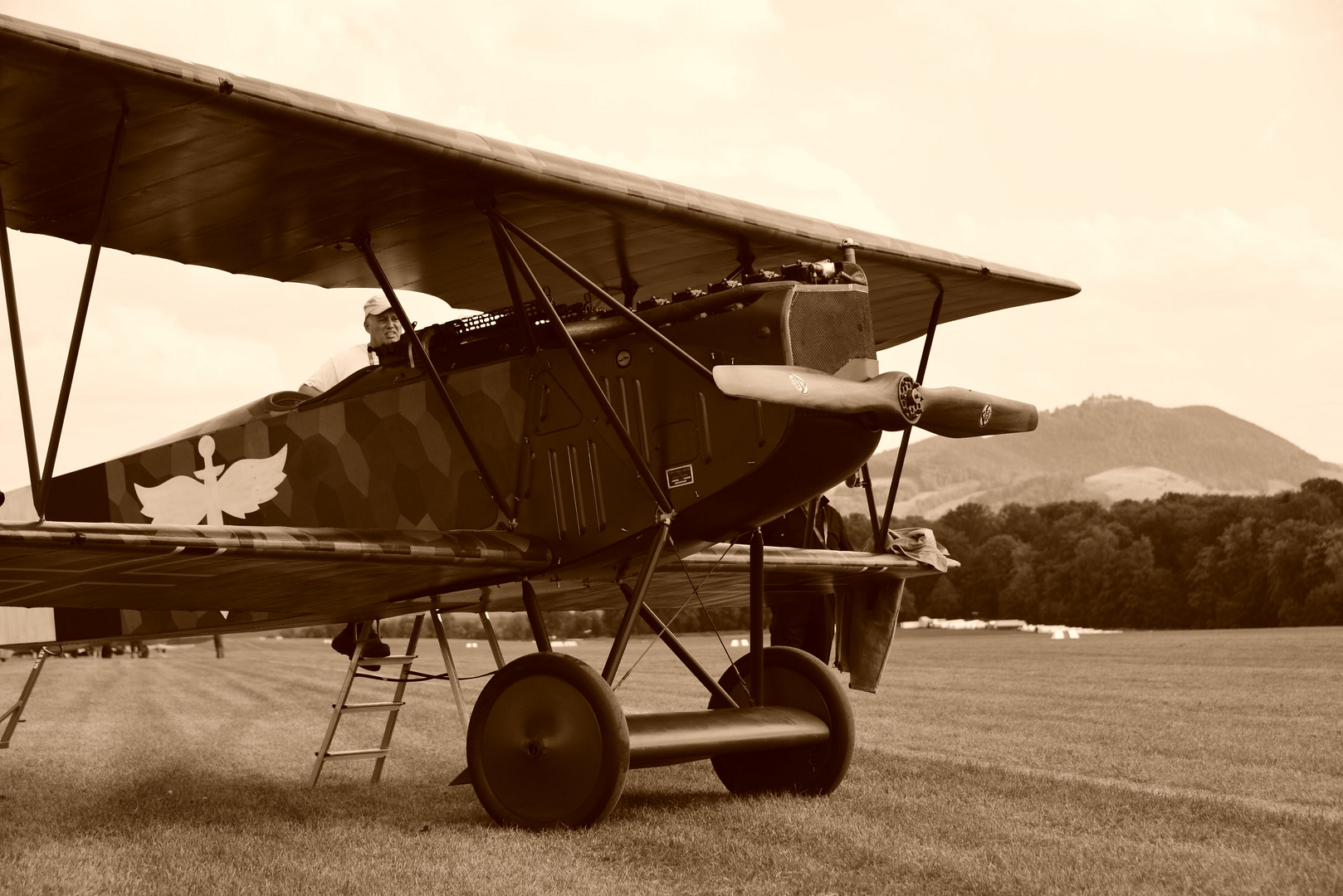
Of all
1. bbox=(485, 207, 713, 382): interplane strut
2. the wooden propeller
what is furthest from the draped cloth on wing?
bbox=(485, 207, 713, 382): interplane strut

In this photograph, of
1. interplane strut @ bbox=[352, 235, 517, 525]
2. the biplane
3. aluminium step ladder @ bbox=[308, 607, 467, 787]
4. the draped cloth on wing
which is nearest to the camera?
the biplane

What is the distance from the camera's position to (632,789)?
28.1 feet

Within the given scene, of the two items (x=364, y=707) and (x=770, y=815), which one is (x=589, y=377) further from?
(x=364, y=707)

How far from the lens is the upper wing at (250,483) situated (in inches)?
336

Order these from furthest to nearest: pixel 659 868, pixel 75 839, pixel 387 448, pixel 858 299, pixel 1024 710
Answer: pixel 1024 710 < pixel 387 448 < pixel 858 299 < pixel 75 839 < pixel 659 868

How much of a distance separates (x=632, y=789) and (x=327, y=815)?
1955 millimetres

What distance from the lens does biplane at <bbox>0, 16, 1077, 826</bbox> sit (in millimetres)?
6398

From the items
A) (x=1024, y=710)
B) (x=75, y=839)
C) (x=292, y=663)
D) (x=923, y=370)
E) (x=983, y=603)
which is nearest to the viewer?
(x=75, y=839)

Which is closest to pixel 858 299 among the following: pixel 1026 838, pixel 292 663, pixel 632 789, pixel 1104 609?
pixel 1026 838

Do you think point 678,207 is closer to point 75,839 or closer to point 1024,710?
point 75,839

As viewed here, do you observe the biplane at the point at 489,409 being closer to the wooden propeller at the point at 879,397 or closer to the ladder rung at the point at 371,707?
the wooden propeller at the point at 879,397

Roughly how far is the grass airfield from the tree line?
167ft

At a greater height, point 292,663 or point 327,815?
point 327,815

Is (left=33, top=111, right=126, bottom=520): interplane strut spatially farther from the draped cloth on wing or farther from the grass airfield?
the draped cloth on wing
